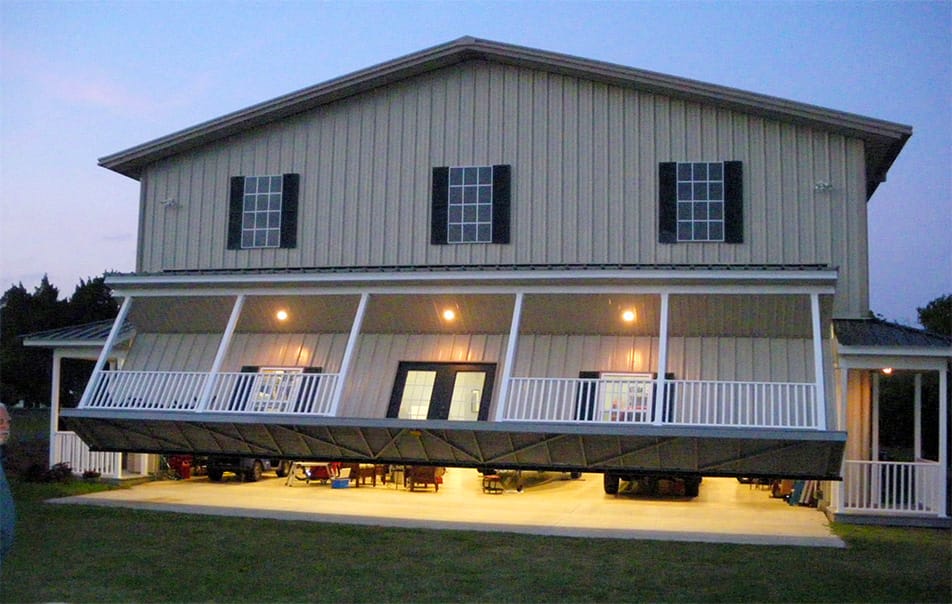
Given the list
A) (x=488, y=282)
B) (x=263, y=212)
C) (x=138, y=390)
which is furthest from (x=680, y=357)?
(x=138, y=390)

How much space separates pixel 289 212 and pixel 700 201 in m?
7.83

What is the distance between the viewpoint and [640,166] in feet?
60.8

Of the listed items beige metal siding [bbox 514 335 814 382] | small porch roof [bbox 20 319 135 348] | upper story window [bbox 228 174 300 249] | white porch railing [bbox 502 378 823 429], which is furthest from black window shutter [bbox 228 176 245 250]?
white porch railing [bbox 502 378 823 429]

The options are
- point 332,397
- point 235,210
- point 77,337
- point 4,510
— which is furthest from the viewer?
point 77,337

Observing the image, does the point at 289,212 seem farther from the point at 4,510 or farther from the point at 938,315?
the point at 938,315

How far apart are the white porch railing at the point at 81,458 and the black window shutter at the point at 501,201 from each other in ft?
33.0

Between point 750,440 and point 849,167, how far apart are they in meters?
5.96

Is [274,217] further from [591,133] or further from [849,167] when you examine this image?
[849,167]

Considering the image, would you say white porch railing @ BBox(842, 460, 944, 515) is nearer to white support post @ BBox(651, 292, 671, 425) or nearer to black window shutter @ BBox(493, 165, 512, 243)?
white support post @ BBox(651, 292, 671, 425)

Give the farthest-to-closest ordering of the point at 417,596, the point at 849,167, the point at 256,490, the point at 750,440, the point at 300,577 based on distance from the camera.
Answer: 1. the point at 256,490
2. the point at 849,167
3. the point at 750,440
4. the point at 300,577
5. the point at 417,596

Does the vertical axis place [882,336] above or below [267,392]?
above

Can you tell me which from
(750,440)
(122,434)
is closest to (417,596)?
(750,440)

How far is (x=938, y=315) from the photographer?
46125 mm

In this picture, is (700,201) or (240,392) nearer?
(240,392)
